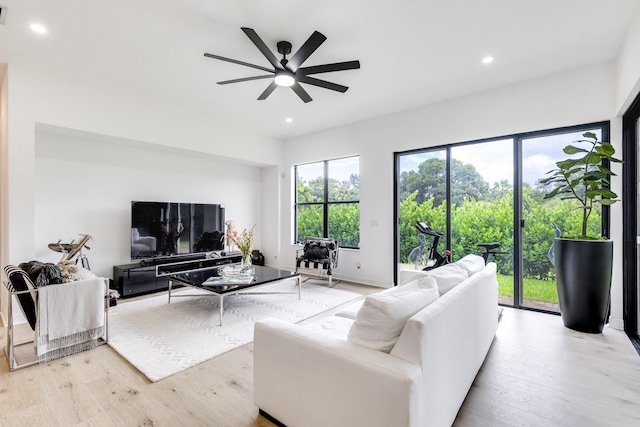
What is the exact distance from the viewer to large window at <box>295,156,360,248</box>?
18.7 feet

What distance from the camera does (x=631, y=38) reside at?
2.64m

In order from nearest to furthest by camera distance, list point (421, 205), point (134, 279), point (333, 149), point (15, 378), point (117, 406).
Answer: point (117, 406), point (15, 378), point (134, 279), point (421, 205), point (333, 149)

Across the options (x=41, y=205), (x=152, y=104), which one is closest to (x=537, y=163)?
(x=152, y=104)

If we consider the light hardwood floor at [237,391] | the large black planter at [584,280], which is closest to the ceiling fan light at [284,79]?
the light hardwood floor at [237,391]

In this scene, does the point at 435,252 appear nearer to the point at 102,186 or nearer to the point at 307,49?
the point at 307,49

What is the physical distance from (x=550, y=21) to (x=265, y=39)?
2585mm

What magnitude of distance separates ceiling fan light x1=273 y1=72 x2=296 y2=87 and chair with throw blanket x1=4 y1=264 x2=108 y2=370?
8.46 ft

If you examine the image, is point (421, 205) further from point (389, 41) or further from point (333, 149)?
point (389, 41)

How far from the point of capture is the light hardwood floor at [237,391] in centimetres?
181

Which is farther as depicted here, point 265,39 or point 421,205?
point 421,205

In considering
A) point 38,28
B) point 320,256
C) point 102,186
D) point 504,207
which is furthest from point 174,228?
point 504,207

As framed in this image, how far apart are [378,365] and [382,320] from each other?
0.22 m

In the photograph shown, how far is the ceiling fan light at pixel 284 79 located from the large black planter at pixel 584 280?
3.31 meters

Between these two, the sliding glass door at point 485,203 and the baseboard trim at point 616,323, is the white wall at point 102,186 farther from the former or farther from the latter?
the baseboard trim at point 616,323
